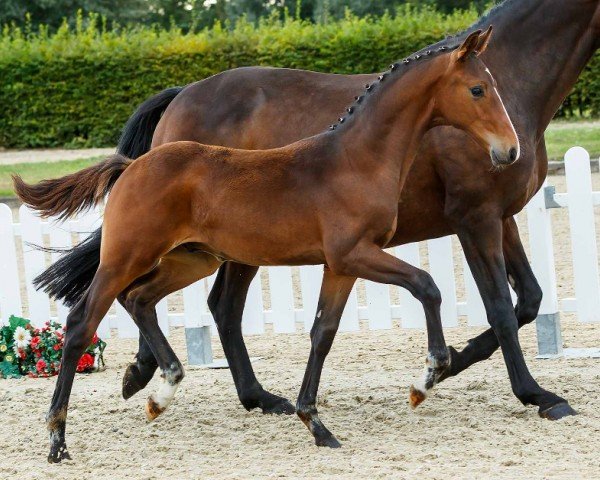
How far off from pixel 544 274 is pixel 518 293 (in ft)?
2.91

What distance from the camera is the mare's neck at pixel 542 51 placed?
5332 mm

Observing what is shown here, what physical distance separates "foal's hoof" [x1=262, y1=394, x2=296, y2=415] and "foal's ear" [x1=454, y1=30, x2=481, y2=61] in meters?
2.03

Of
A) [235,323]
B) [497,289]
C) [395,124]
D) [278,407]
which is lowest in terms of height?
[278,407]

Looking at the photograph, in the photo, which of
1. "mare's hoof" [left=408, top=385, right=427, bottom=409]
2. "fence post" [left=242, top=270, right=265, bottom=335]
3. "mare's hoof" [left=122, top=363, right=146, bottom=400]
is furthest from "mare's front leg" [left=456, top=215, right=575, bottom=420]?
"fence post" [left=242, top=270, right=265, bottom=335]

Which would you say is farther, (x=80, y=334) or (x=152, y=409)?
(x=152, y=409)

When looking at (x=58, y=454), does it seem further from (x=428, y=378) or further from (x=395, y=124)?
(x=395, y=124)

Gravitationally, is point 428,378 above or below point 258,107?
below

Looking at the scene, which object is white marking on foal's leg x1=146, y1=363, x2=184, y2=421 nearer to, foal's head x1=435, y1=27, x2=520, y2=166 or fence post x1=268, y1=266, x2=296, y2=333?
foal's head x1=435, y1=27, x2=520, y2=166

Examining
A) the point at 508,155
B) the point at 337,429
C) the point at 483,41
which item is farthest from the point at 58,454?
the point at 483,41

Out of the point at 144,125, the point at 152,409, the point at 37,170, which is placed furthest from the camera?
the point at 37,170

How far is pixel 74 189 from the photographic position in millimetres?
5125

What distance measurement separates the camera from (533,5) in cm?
541

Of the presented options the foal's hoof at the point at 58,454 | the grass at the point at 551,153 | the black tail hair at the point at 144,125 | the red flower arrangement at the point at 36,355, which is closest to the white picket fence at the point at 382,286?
the red flower arrangement at the point at 36,355

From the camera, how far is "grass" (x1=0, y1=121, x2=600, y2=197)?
617 inches
